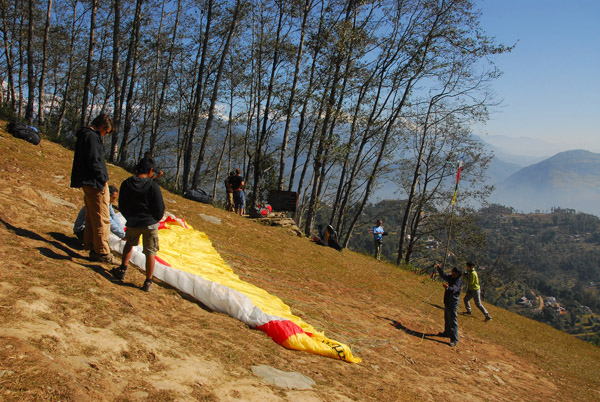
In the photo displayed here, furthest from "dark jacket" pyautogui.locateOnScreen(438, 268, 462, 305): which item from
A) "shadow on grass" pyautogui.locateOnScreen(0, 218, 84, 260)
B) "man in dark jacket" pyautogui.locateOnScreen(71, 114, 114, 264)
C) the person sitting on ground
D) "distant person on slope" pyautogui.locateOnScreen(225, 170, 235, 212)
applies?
"distant person on slope" pyautogui.locateOnScreen(225, 170, 235, 212)

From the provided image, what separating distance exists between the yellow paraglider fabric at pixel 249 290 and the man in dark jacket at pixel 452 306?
4.08m

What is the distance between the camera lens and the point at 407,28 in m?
21.9

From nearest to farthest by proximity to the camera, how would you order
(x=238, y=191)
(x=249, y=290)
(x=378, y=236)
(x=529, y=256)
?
1. (x=249, y=290)
2. (x=238, y=191)
3. (x=378, y=236)
4. (x=529, y=256)

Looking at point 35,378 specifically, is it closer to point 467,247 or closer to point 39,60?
point 467,247

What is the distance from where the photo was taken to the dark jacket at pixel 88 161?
5.22 metres

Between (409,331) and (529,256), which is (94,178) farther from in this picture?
(529,256)

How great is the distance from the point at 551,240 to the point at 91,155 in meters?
185

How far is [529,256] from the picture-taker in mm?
118375

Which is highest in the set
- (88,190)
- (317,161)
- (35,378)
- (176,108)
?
(176,108)

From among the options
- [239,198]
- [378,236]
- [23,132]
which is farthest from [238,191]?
[23,132]

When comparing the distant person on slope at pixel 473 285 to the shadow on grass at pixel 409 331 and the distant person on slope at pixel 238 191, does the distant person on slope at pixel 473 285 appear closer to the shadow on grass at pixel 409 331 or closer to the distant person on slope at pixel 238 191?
the shadow on grass at pixel 409 331

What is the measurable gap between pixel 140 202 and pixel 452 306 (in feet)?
23.8

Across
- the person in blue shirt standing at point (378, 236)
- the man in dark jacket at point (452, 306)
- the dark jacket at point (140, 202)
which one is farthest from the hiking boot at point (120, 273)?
the person in blue shirt standing at point (378, 236)

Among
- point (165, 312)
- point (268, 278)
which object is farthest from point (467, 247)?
point (165, 312)
